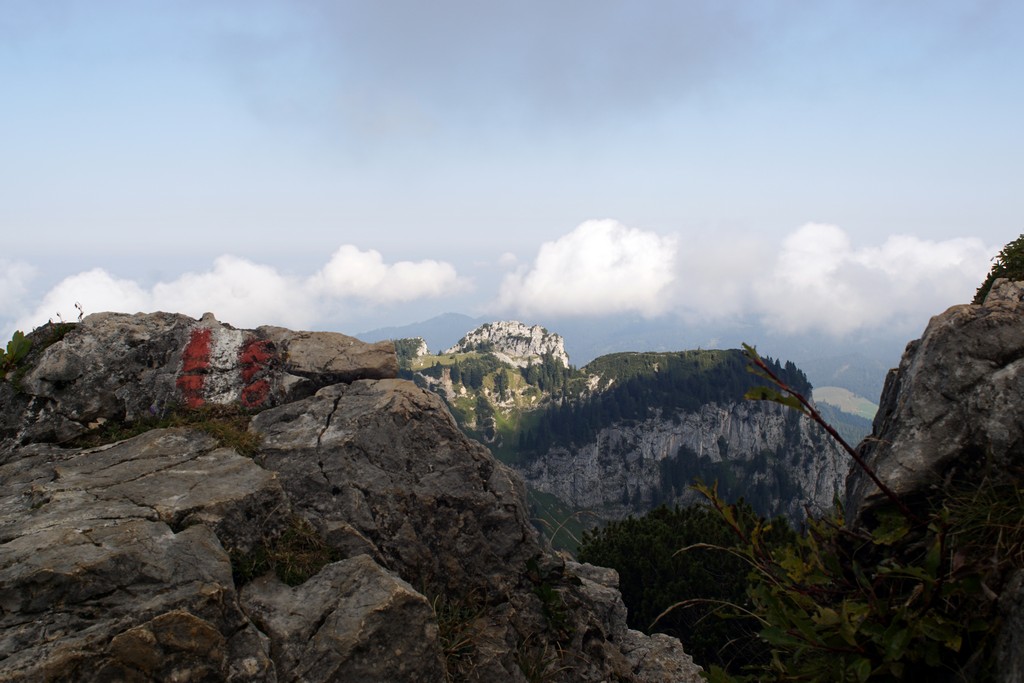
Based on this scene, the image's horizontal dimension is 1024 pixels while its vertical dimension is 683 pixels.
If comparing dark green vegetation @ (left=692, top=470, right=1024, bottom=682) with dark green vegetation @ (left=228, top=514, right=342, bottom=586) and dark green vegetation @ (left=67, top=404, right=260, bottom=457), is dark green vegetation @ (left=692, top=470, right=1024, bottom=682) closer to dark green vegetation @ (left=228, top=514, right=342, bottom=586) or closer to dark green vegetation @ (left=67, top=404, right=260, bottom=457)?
dark green vegetation @ (left=228, top=514, right=342, bottom=586)

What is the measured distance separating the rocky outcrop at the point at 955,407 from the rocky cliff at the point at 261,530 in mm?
6503

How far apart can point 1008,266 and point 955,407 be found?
526 centimetres

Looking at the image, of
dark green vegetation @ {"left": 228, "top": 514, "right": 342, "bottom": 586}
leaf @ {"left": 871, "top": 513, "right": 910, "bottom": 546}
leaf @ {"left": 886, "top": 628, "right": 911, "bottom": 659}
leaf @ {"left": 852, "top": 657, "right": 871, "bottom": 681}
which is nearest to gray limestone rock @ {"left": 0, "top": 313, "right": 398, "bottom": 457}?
dark green vegetation @ {"left": 228, "top": 514, "right": 342, "bottom": 586}

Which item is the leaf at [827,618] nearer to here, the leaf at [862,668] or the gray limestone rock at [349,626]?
the leaf at [862,668]

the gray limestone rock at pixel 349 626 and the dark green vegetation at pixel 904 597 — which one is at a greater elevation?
the dark green vegetation at pixel 904 597

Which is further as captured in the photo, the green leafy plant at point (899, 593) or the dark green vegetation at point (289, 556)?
the dark green vegetation at point (289, 556)

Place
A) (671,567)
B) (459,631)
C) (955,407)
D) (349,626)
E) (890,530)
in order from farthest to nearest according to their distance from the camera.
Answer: (671,567) → (459,631) → (349,626) → (955,407) → (890,530)

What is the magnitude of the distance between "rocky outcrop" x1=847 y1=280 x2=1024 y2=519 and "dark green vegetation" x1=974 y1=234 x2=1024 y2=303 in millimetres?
2953

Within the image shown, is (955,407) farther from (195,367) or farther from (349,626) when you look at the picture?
(195,367)

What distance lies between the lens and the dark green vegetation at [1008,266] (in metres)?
10.3

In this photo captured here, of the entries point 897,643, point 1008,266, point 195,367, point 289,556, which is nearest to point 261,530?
point 289,556

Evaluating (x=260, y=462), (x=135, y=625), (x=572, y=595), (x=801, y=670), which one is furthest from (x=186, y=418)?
(x=801, y=670)

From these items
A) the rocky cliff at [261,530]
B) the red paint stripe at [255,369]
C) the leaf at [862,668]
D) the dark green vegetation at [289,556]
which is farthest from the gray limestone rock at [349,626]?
the leaf at [862,668]

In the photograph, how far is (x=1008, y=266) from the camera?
10.7 meters
